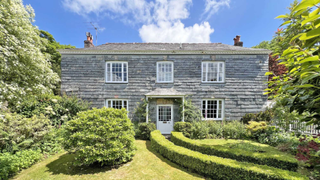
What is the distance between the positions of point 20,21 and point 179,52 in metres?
8.54

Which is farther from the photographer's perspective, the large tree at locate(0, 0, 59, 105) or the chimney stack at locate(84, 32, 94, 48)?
the chimney stack at locate(84, 32, 94, 48)

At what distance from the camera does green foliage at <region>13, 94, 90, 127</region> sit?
7699 mm

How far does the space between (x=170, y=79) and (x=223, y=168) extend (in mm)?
7073

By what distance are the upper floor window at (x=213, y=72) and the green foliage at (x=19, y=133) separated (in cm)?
1046

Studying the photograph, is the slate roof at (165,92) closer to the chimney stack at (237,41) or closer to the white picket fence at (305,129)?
the white picket fence at (305,129)

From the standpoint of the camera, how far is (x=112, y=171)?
465cm

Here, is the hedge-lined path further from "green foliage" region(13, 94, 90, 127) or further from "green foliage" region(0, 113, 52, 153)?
"green foliage" region(13, 94, 90, 127)

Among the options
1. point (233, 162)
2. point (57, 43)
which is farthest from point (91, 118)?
point (57, 43)

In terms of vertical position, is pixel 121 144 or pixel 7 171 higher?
pixel 121 144

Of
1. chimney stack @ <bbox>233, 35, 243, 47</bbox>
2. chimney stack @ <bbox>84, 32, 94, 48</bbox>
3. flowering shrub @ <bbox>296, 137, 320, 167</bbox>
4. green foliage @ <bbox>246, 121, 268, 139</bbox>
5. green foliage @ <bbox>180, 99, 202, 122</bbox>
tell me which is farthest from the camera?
chimney stack @ <bbox>233, 35, 243, 47</bbox>

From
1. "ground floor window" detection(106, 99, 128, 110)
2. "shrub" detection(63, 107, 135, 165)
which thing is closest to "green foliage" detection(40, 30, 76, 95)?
"ground floor window" detection(106, 99, 128, 110)

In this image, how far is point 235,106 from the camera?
10023mm

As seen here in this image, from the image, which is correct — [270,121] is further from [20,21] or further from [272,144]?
[20,21]

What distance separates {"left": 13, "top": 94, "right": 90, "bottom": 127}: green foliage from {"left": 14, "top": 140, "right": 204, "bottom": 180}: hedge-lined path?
3.60 m
